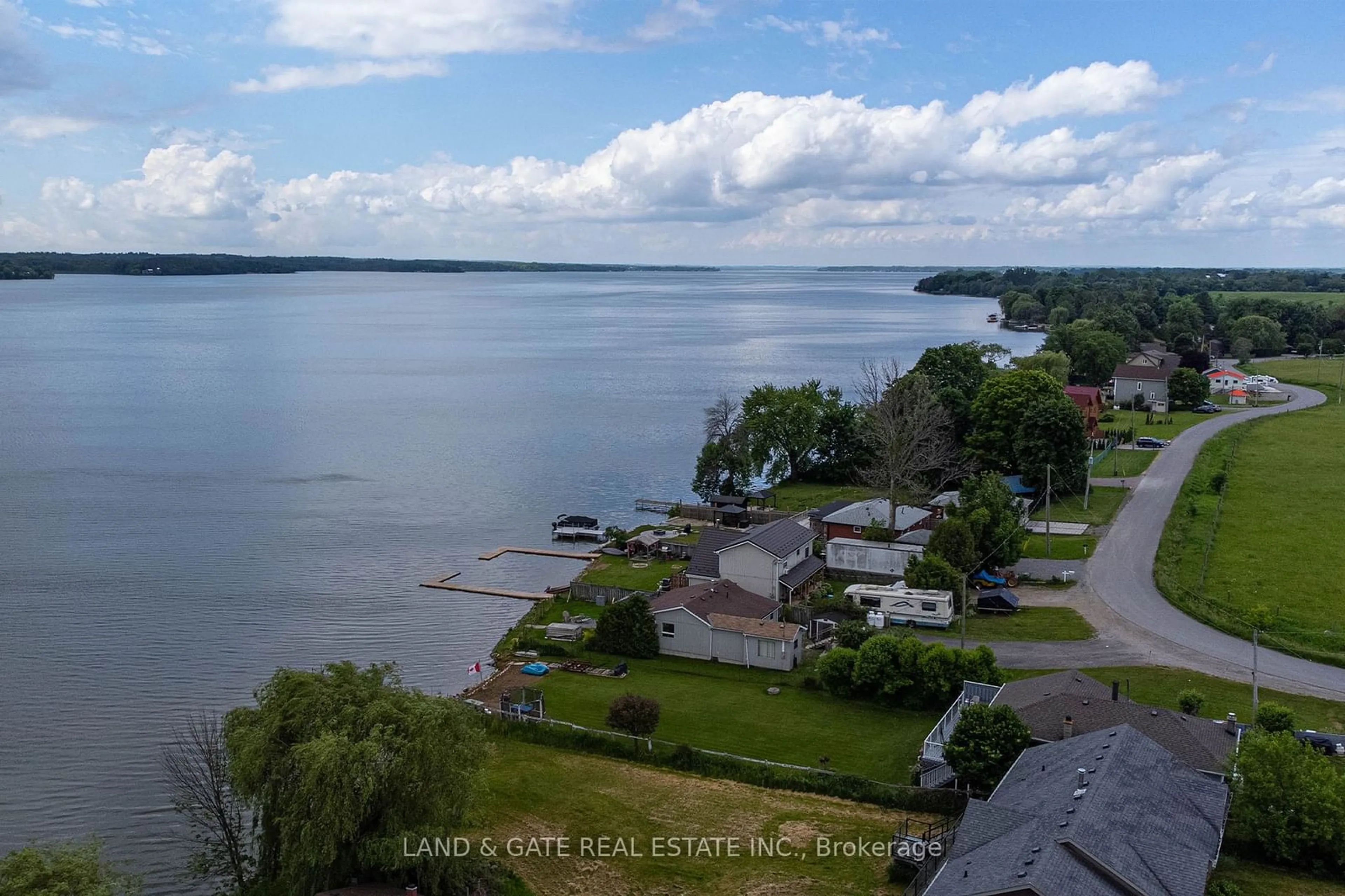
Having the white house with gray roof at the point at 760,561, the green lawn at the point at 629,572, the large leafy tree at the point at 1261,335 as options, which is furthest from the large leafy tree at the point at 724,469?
the large leafy tree at the point at 1261,335

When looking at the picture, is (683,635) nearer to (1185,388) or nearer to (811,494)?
(811,494)

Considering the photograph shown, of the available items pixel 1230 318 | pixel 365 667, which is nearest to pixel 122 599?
pixel 365 667

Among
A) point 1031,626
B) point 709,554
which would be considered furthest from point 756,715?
point 1031,626

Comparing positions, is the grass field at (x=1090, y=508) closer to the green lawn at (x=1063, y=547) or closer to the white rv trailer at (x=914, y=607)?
the green lawn at (x=1063, y=547)

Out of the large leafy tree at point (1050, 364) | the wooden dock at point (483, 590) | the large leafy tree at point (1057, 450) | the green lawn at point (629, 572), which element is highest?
the large leafy tree at point (1050, 364)

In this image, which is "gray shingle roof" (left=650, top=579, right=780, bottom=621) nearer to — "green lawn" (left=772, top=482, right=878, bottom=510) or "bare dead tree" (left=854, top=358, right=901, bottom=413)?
"green lawn" (left=772, top=482, right=878, bottom=510)

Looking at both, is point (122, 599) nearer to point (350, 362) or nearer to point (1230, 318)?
point (350, 362)
